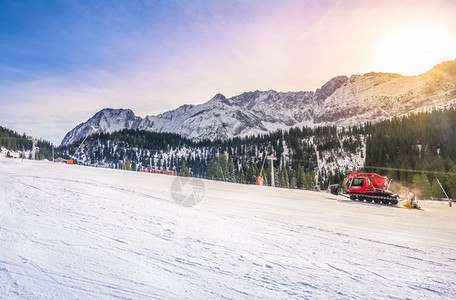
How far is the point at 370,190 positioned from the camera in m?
21.1

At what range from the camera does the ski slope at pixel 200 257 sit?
3914mm

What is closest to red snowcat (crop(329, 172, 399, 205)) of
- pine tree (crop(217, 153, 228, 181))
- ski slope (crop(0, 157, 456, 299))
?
ski slope (crop(0, 157, 456, 299))

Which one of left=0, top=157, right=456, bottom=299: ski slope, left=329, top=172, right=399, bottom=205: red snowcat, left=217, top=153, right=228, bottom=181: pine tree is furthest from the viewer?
left=217, top=153, right=228, bottom=181: pine tree

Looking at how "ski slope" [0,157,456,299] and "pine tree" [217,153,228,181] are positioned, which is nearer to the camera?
"ski slope" [0,157,456,299]

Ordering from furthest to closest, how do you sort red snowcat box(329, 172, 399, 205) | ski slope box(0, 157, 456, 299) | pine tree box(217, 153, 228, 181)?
pine tree box(217, 153, 228, 181)
red snowcat box(329, 172, 399, 205)
ski slope box(0, 157, 456, 299)

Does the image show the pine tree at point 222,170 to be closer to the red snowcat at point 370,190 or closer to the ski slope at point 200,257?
the red snowcat at point 370,190

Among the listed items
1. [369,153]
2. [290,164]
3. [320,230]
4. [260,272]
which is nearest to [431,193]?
[369,153]

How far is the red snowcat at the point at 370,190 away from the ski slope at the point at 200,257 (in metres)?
12.7

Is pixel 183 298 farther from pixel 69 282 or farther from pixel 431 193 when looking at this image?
pixel 431 193

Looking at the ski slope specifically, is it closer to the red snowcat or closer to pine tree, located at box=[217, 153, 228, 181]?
the red snowcat

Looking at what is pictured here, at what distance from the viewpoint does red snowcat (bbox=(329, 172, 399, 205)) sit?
20.3m

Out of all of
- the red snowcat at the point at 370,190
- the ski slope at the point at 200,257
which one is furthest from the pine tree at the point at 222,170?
the ski slope at the point at 200,257

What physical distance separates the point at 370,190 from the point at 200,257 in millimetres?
19862

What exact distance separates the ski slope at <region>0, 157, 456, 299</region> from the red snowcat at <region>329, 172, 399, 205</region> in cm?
1271
